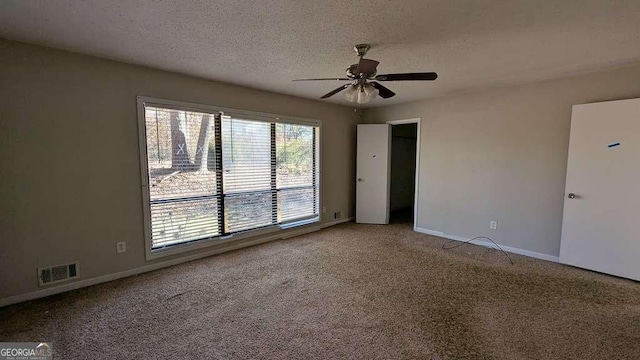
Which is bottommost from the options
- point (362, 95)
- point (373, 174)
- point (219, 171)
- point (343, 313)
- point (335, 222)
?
point (343, 313)

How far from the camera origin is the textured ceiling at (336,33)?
1.86 m

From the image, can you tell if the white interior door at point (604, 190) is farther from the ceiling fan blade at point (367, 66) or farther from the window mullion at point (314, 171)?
the window mullion at point (314, 171)

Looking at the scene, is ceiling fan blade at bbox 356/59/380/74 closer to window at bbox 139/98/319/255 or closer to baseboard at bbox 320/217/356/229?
window at bbox 139/98/319/255

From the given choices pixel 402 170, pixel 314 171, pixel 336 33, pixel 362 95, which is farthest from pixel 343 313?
pixel 402 170

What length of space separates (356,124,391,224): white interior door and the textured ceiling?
7.00 feet

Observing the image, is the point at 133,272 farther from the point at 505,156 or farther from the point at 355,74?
the point at 505,156

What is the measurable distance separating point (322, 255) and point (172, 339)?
6.72 feet

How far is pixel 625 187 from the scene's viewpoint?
9.76ft

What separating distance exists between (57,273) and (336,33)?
3441 mm

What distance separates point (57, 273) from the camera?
266 cm

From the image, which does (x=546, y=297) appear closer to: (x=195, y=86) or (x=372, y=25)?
(x=372, y=25)

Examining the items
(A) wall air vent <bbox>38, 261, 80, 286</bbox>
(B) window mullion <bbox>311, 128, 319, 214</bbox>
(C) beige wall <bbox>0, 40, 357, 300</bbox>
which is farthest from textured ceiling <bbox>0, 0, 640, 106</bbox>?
(A) wall air vent <bbox>38, 261, 80, 286</bbox>

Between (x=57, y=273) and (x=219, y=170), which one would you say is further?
(x=219, y=170)

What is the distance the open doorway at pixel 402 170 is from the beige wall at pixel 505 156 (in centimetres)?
156
